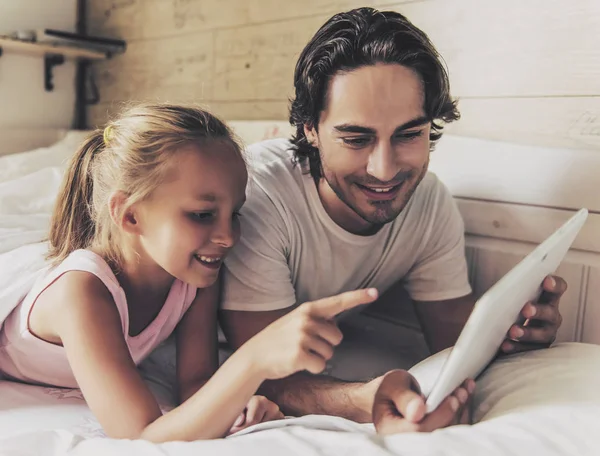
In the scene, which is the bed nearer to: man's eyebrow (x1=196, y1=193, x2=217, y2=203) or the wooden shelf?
man's eyebrow (x1=196, y1=193, x2=217, y2=203)

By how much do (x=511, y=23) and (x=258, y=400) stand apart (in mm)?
918

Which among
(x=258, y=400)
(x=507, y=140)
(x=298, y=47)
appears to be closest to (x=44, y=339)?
(x=258, y=400)

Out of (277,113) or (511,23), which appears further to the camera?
(277,113)

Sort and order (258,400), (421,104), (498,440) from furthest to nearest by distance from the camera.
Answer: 1. (421,104)
2. (258,400)
3. (498,440)

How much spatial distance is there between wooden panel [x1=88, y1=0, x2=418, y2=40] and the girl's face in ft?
2.62

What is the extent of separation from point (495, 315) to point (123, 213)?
1.80 ft

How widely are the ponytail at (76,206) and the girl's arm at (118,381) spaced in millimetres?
156

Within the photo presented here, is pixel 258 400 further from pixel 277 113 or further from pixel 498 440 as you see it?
pixel 277 113

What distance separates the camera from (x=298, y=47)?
1.74 meters

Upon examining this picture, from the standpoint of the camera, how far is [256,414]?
2.88 feet

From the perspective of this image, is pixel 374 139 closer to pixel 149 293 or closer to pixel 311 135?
pixel 311 135

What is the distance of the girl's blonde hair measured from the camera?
0.93 m

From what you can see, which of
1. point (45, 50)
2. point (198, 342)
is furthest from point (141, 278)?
point (45, 50)

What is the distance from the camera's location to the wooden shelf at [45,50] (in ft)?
7.20
